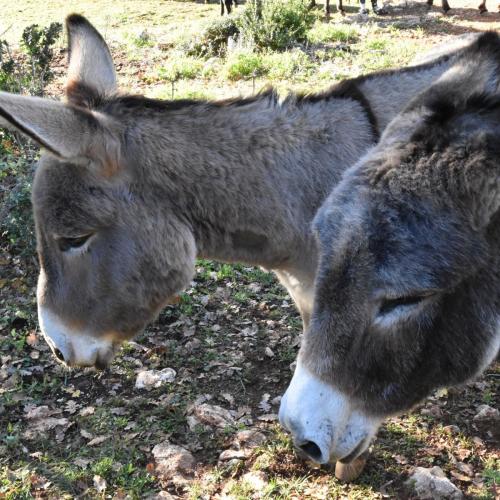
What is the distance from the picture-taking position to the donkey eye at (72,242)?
10.3 feet

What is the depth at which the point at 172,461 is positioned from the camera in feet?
12.3

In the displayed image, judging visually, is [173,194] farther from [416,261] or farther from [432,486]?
[432,486]

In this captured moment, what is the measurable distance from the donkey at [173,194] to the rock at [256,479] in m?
1.10

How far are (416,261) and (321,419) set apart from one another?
621 millimetres

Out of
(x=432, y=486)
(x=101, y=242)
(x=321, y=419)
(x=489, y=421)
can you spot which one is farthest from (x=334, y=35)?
(x=321, y=419)

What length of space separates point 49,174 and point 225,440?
78.2 inches

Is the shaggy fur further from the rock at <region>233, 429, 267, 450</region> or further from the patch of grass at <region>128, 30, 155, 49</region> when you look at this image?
the patch of grass at <region>128, 30, 155, 49</region>

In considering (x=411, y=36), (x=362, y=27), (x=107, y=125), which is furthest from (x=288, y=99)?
(x=362, y=27)

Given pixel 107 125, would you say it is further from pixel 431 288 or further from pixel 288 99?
pixel 431 288

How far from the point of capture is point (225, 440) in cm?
392

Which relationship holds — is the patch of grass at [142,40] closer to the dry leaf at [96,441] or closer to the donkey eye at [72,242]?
the dry leaf at [96,441]

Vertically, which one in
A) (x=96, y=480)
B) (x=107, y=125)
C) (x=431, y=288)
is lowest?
(x=96, y=480)

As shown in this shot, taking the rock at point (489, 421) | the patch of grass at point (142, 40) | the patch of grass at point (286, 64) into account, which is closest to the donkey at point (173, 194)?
the rock at point (489, 421)

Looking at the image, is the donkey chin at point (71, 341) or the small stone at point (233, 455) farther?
the small stone at point (233, 455)
